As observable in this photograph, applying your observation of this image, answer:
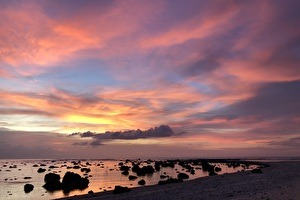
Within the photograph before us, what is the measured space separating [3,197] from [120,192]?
20.6 metres

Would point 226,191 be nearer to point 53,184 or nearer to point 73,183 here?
point 73,183

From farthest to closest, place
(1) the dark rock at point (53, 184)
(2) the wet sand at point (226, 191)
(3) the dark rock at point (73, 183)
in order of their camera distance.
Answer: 1. (3) the dark rock at point (73, 183)
2. (1) the dark rock at point (53, 184)
3. (2) the wet sand at point (226, 191)

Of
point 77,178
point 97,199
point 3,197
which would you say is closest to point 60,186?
point 77,178

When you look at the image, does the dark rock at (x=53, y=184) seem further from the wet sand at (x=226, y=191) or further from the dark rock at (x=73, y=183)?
the wet sand at (x=226, y=191)

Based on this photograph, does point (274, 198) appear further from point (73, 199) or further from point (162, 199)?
point (73, 199)

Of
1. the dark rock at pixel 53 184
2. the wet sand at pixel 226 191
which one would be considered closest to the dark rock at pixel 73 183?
the dark rock at pixel 53 184

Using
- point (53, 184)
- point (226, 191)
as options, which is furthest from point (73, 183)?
point (226, 191)

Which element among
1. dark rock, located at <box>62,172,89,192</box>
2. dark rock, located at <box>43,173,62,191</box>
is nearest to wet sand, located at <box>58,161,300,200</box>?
dark rock, located at <box>62,172,89,192</box>

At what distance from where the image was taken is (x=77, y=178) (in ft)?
205

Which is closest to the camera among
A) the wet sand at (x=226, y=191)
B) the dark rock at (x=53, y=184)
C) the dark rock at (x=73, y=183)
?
the wet sand at (x=226, y=191)

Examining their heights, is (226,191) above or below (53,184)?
above

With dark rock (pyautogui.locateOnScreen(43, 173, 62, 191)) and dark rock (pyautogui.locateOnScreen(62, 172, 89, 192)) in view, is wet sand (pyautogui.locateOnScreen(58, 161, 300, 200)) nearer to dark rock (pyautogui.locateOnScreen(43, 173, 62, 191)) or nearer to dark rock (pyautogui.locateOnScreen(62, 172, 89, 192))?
dark rock (pyautogui.locateOnScreen(62, 172, 89, 192))

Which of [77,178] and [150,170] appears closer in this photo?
[77,178]

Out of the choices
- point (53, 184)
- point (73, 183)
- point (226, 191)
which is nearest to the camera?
point (226, 191)
